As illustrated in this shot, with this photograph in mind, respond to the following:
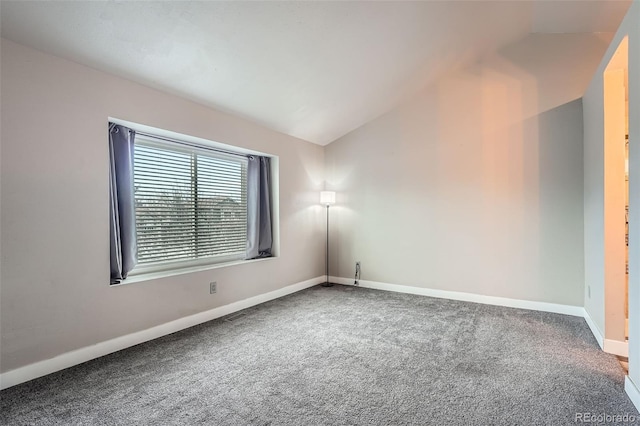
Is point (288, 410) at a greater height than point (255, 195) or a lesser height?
lesser

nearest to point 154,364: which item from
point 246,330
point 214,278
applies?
point 246,330

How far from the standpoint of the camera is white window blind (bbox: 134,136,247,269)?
3.20 m

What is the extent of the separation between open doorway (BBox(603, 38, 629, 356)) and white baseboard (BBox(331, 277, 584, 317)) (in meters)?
1.08

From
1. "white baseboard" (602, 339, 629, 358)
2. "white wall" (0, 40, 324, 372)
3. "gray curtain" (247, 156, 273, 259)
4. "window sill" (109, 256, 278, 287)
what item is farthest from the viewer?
"gray curtain" (247, 156, 273, 259)

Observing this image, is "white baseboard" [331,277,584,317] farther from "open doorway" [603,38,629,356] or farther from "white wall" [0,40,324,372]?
"white wall" [0,40,324,372]

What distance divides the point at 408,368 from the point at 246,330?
5.28 feet

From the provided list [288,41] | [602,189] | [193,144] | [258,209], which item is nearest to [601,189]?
[602,189]

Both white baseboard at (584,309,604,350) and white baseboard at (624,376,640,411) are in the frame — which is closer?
white baseboard at (624,376,640,411)

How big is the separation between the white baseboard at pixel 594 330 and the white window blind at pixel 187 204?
3.83m

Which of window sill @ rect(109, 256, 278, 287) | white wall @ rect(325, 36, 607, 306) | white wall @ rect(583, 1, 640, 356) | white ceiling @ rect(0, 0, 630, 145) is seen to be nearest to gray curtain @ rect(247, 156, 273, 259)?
window sill @ rect(109, 256, 278, 287)

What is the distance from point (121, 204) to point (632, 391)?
4008 millimetres

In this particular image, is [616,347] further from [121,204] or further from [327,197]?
[121,204]

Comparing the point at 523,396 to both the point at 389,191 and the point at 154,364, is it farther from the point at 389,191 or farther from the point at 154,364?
the point at 389,191

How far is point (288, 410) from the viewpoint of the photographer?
1.87 metres
